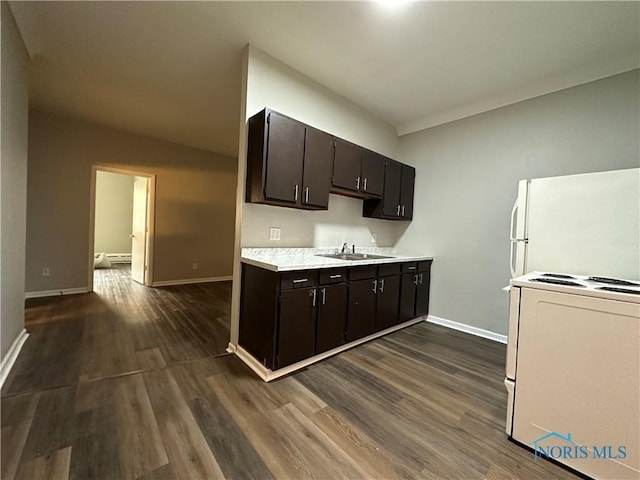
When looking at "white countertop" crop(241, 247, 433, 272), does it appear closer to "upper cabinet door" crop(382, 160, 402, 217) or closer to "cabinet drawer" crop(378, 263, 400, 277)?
"cabinet drawer" crop(378, 263, 400, 277)

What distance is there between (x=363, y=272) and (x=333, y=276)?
0.42 meters

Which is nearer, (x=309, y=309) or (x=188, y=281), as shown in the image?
(x=309, y=309)

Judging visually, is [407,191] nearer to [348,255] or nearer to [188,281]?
[348,255]

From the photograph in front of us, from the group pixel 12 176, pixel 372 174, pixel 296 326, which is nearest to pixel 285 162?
pixel 372 174

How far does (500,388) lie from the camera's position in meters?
1.97

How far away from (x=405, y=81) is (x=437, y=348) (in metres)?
2.86

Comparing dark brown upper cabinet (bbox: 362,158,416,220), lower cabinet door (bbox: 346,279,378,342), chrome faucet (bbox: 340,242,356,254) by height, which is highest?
dark brown upper cabinet (bbox: 362,158,416,220)

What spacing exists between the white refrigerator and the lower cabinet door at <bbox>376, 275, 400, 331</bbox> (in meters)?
1.14

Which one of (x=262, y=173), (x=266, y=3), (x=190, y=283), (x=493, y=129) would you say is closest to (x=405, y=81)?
(x=493, y=129)

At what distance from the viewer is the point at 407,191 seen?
3578 mm

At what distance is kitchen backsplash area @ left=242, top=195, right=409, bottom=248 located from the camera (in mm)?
2387

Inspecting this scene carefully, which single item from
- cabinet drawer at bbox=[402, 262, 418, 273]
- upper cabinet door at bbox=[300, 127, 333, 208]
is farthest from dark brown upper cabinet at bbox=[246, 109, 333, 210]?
cabinet drawer at bbox=[402, 262, 418, 273]

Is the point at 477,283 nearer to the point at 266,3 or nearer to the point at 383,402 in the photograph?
the point at 383,402

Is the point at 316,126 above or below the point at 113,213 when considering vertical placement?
above
